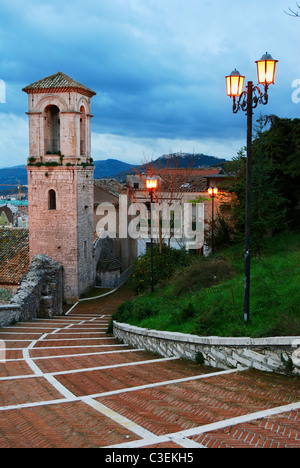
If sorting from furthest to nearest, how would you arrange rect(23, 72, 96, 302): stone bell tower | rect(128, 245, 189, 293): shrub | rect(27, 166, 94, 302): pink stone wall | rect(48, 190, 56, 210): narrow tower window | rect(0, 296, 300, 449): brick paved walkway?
rect(48, 190, 56, 210): narrow tower window < rect(27, 166, 94, 302): pink stone wall < rect(23, 72, 96, 302): stone bell tower < rect(128, 245, 189, 293): shrub < rect(0, 296, 300, 449): brick paved walkway

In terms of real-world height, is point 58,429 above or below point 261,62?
below

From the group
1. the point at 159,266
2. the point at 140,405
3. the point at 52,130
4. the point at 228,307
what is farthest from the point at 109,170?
the point at 140,405

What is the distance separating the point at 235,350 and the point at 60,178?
21.9 metres

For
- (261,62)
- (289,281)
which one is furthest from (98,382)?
(261,62)

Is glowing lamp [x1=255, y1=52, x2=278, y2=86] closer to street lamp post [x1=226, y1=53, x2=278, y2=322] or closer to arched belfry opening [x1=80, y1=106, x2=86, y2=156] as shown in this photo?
street lamp post [x1=226, y1=53, x2=278, y2=322]

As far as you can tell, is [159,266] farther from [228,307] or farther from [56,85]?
[56,85]

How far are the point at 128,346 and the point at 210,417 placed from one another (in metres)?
6.72

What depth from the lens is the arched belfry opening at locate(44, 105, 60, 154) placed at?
94.5 feet

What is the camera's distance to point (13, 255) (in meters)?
29.4

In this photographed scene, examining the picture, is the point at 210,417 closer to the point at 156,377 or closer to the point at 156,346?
the point at 156,377

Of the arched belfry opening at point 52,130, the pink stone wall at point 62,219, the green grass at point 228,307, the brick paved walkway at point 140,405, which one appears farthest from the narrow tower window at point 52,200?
the brick paved walkway at point 140,405

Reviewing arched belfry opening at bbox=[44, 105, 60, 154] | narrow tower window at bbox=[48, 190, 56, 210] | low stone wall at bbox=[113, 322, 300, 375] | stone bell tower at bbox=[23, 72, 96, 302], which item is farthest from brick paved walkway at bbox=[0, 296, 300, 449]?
arched belfry opening at bbox=[44, 105, 60, 154]

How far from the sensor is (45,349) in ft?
38.8
